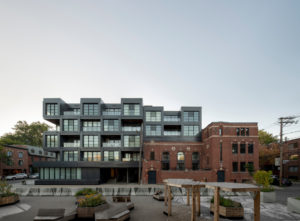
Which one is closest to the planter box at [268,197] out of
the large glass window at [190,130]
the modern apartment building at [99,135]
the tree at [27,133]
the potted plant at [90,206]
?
the potted plant at [90,206]

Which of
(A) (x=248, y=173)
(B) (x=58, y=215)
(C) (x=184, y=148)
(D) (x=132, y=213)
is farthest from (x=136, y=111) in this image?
(B) (x=58, y=215)

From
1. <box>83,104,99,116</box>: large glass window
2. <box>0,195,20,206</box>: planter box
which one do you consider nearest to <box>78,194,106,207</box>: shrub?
<box>0,195,20,206</box>: planter box

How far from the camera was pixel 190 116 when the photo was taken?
50250 millimetres

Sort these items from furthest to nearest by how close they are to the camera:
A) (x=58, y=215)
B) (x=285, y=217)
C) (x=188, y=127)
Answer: (x=188, y=127) < (x=285, y=217) < (x=58, y=215)

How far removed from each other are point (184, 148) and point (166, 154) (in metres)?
3.93

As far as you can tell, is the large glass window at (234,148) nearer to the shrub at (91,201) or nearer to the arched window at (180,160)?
the arched window at (180,160)

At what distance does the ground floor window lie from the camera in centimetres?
3675

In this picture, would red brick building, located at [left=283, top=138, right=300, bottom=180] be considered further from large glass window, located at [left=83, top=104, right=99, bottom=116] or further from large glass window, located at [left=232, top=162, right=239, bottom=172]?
large glass window, located at [left=83, top=104, right=99, bottom=116]

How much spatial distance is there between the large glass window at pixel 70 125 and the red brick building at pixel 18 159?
23.6m

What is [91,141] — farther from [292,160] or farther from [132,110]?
[292,160]

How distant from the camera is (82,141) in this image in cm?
4162

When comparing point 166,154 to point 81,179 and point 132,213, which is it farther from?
point 132,213

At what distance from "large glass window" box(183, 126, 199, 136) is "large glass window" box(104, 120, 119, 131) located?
17547mm

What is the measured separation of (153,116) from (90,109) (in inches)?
601
